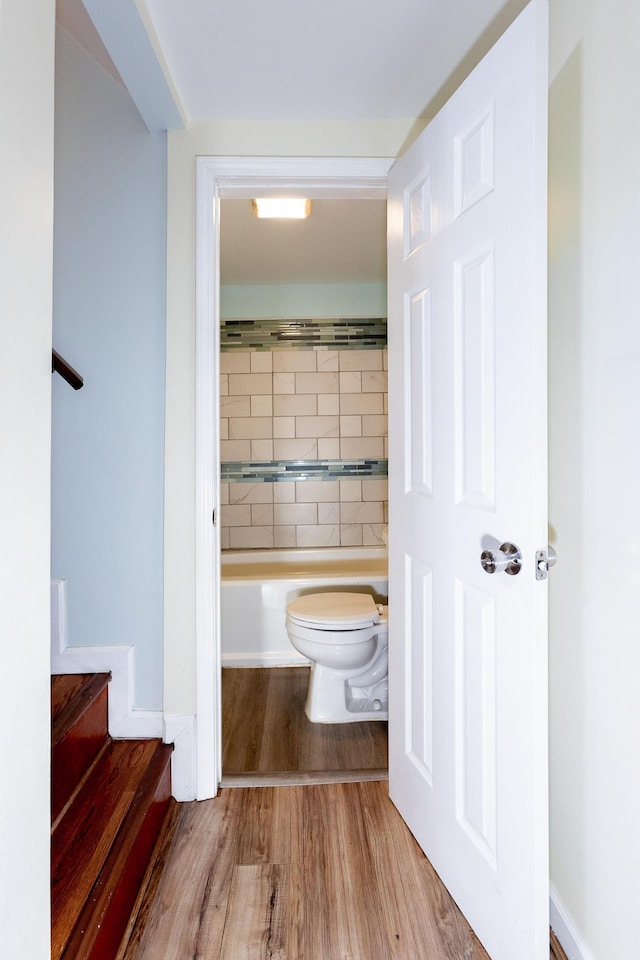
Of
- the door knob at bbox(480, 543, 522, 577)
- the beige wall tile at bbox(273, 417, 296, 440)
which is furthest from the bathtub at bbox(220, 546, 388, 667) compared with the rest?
the door knob at bbox(480, 543, 522, 577)

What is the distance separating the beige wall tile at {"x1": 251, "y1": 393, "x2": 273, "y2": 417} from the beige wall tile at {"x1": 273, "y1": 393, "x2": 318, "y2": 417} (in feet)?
0.11

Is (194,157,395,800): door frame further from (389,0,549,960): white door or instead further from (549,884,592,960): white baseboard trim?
(549,884,592,960): white baseboard trim

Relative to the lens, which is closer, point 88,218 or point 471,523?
point 471,523

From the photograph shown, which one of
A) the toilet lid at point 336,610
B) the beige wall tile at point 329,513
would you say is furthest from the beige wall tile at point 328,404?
the toilet lid at point 336,610

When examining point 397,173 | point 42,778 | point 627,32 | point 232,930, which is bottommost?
point 232,930

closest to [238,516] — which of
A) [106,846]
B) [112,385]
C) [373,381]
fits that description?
[373,381]

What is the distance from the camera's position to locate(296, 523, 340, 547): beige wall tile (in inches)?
157

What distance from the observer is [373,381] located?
402cm

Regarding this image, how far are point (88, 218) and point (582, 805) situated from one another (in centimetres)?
208

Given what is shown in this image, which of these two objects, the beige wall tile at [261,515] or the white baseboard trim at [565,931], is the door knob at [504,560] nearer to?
the white baseboard trim at [565,931]

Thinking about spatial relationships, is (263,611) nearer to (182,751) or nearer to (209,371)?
(182,751)

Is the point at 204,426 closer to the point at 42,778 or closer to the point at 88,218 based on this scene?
the point at 88,218

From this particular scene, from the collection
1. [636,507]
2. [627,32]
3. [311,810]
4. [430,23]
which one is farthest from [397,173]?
[311,810]

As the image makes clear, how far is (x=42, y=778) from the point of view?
86 cm
